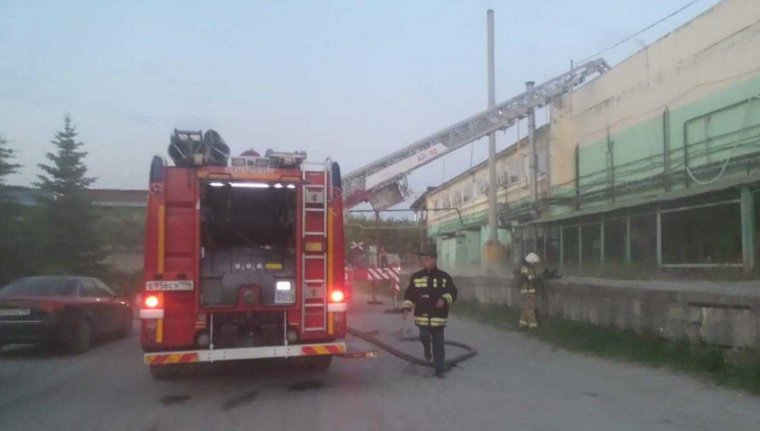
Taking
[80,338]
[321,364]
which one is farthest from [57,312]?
[321,364]

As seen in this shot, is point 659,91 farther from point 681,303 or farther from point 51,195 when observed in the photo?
point 51,195

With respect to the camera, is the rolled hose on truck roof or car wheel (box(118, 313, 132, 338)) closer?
the rolled hose on truck roof

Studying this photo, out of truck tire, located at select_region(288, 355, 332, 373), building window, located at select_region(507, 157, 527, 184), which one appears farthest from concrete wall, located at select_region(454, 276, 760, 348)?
building window, located at select_region(507, 157, 527, 184)

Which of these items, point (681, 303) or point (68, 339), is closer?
point (681, 303)

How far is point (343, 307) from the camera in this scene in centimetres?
977

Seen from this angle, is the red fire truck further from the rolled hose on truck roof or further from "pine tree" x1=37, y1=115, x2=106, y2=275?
"pine tree" x1=37, y1=115, x2=106, y2=275

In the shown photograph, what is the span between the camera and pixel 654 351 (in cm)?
1148

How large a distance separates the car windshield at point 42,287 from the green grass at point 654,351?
30.2ft

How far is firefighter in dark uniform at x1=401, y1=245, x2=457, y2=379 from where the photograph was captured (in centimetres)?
1058

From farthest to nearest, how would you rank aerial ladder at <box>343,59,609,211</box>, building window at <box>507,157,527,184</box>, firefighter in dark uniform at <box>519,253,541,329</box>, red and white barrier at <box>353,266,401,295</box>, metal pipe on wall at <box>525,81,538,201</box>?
1. building window at <box>507,157,527,184</box>
2. metal pipe on wall at <box>525,81,538,201</box>
3. aerial ladder at <box>343,59,609,211</box>
4. red and white barrier at <box>353,266,401,295</box>
5. firefighter in dark uniform at <box>519,253,541,329</box>

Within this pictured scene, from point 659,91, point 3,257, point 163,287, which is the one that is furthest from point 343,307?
point 3,257

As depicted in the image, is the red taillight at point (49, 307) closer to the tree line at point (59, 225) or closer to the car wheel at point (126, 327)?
the car wheel at point (126, 327)

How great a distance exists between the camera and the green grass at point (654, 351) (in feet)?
30.5

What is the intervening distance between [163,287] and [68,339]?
5.19 meters
